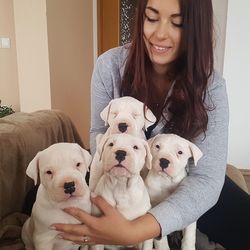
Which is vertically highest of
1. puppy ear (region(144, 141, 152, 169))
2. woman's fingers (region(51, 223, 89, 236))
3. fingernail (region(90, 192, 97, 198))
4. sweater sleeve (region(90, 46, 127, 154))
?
sweater sleeve (region(90, 46, 127, 154))

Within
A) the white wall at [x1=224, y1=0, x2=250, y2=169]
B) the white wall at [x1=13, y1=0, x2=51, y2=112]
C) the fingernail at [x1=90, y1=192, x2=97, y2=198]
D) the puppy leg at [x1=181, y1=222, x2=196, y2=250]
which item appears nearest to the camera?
the fingernail at [x1=90, y1=192, x2=97, y2=198]

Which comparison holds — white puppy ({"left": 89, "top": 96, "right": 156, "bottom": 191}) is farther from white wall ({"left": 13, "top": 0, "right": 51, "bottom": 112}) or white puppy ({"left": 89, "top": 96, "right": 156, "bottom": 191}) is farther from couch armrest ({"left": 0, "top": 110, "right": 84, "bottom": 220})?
white wall ({"left": 13, "top": 0, "right": 51, "bottom": 112})

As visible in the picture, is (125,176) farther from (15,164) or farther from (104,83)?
(15,164)

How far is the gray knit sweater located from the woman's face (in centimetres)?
15

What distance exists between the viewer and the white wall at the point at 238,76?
267 centimetres

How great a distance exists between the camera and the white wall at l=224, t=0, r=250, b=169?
2672 millimetres

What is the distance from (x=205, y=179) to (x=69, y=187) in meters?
0.42

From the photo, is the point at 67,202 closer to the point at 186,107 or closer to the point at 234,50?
the point at 186,107

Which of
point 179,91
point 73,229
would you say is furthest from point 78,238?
point 179,91

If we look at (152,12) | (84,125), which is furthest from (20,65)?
(152,12)

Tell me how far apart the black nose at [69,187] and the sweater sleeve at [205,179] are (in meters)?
0.23

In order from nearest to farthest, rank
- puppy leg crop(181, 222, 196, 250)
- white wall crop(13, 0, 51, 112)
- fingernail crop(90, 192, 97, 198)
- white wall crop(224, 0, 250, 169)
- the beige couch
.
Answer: fingernail crop(90, 192, 97, 198) < puppy leg crop(181, 222, 196, 250) < the beige couch < white wall crop(13, 0, 51, 112) < white wall crop(224, 0, 250, 169)

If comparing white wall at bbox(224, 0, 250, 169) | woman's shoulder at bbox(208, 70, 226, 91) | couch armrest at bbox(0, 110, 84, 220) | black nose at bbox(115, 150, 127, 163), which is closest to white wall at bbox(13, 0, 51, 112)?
couch armrest at bbox(0, 110, 84, 220)

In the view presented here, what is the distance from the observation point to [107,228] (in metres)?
0.80
